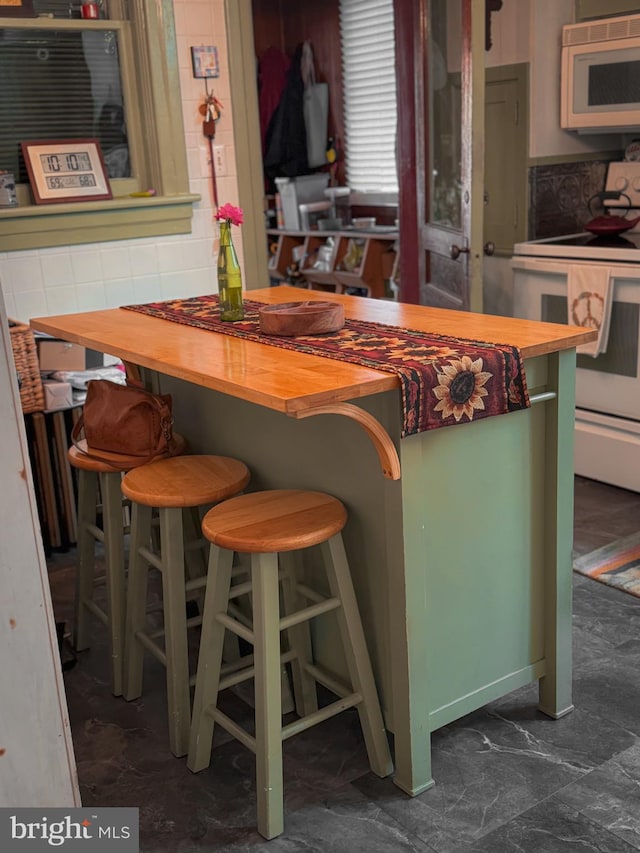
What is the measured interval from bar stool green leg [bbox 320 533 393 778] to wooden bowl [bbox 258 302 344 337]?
0.54 m

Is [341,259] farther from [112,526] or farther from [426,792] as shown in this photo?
[426,792]

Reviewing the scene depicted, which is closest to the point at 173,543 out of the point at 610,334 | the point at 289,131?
the point at 610,334

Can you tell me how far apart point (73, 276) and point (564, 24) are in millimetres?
2543

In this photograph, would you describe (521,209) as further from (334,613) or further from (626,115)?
(334,613)

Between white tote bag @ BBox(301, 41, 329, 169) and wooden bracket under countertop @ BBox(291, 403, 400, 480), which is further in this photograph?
white tote bag @ BBox(301, 41, 329, 169)

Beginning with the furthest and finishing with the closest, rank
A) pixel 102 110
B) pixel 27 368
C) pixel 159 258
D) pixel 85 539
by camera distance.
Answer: pixel 159 258
pixel 102 110
pixel 27 368
pixel 85 539

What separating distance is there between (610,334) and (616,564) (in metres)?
1.07

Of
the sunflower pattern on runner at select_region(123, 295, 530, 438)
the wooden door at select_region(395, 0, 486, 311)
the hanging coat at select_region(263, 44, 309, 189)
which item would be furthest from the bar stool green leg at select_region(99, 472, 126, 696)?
the hanging coat at select_region(263, 44, 309, 189)

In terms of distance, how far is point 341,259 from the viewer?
6391 millimetres

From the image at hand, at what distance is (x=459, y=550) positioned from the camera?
214 cm

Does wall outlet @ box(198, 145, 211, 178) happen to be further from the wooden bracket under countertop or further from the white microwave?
the wooden bracket under countertop

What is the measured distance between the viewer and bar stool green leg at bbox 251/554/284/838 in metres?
1.96

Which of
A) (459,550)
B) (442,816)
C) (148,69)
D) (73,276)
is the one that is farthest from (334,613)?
(148,69)

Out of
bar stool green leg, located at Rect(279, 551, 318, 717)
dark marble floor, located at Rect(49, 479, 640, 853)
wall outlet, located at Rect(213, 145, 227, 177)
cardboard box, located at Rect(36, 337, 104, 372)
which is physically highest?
wall outlet, located at Rect(213, 145, 227, 177)
